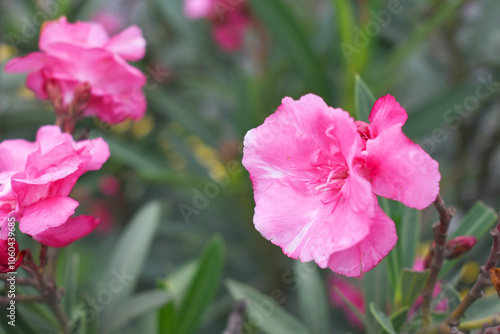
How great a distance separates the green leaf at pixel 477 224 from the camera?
0.78 m

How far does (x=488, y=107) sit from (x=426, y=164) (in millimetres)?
1281

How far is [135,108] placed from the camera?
86 cm

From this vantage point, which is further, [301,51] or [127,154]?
[127,154]

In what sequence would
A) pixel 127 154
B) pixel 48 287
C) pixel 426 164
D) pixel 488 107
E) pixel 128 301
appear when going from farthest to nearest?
pixel 488 107 < pixel 127 154 < pixel 128 301 < pixel 48 287 < pixel 426 164

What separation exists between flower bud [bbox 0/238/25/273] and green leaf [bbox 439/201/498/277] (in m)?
0.61

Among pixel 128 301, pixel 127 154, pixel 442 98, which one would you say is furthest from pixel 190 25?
pixel 128 301

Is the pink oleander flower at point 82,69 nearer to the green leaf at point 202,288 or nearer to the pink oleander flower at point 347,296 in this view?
the green leaf at point 202,288

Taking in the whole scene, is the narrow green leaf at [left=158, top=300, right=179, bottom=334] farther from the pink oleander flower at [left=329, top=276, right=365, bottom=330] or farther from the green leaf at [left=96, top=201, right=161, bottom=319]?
the pink oleander flower at [left=329, top=276, right=365, bottom=330]

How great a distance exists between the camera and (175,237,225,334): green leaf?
102cm

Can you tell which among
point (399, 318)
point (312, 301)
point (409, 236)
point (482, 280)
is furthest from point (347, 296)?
point (482, 280)

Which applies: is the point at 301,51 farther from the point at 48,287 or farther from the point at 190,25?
the point at 48,287

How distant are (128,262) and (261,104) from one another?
27.3 inches

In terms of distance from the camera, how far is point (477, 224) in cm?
80

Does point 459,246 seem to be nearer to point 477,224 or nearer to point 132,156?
point 477,224
